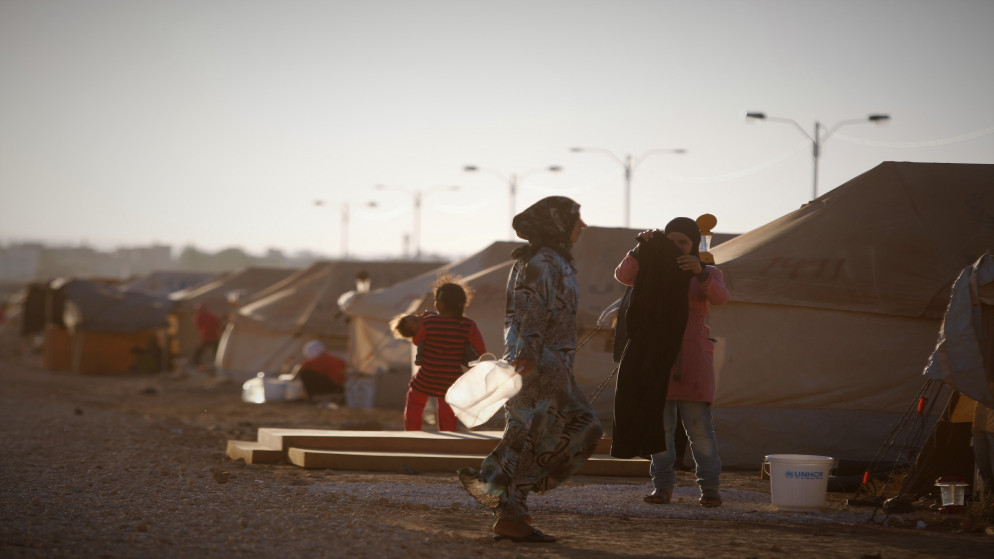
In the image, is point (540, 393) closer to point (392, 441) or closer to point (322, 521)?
point (322, 521)

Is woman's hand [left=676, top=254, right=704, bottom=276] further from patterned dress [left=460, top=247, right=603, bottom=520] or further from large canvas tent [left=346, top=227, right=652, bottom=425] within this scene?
large canvas tent [left=346, top=227, right=652, bottom=425]

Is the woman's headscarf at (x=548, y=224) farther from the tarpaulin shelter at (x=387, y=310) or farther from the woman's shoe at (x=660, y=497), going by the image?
the tarpaulin shelter at (x=387, y=310)

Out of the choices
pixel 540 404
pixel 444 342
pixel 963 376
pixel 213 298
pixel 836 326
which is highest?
pixel 213 298

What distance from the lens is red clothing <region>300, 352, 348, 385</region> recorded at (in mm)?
19578

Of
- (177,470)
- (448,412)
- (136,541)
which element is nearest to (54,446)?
A: (177,470)

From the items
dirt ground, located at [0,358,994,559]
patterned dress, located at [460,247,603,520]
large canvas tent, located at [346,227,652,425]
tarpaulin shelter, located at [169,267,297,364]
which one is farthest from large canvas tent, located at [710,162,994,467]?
tarpaulin shelter, located at [169,267,297,364]

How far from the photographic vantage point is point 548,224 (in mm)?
6191

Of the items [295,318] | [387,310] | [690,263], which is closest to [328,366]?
[387,310]

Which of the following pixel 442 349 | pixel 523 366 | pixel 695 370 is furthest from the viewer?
pixel 442 349

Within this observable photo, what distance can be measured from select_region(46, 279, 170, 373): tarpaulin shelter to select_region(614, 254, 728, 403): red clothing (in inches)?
995

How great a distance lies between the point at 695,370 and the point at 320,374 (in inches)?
514

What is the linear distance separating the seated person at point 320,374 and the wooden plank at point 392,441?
9.11 meters

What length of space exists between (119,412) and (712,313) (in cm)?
1015

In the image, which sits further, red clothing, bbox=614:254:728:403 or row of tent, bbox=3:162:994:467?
row of tent, bbox=3:162:994:467
